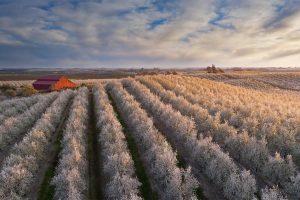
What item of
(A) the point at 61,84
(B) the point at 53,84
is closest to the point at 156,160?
(B) the point at 53,84

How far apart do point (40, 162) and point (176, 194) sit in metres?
12.5

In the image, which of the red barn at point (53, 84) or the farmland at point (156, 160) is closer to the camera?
the farmland at point (156, 160)

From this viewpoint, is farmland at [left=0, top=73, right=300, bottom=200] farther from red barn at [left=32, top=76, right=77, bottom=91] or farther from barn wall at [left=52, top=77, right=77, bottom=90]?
red barn at [left=32, top=76, right=77, bottom=91]

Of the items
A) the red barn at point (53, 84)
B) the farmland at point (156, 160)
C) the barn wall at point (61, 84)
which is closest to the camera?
the farmland at point (156, 160)

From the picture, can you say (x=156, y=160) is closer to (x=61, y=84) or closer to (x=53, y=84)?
(x=53, y=84)

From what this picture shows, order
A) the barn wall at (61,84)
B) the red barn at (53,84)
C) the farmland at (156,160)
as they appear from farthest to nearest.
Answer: the red barn at (53,84) < the barn wall at (61,84) < the farmland at (156,160)

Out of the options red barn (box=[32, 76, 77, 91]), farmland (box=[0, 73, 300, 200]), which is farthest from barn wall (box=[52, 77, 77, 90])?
farmland (box=[0, 73, 300, 200])

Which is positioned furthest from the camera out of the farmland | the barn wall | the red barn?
the red barn

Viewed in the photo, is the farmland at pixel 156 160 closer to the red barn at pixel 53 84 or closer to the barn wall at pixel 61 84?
the barn wall at pixel 61 84

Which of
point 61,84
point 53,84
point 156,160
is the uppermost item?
point 156,160

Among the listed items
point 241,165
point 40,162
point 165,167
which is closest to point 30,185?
point 40,162

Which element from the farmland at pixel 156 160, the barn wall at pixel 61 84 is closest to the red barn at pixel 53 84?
the barn wall at pixel 61 84

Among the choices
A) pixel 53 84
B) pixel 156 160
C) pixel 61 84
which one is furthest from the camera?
pixel 61 84

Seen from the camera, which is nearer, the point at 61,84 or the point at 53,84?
the point at 53,84
